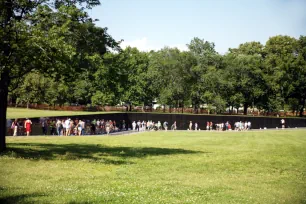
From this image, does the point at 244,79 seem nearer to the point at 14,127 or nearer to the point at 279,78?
the point at 279,78

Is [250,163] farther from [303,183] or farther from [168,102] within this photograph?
[168,102]

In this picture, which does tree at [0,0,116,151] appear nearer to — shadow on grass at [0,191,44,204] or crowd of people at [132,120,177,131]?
shadow on grass at [0,191,44,204]

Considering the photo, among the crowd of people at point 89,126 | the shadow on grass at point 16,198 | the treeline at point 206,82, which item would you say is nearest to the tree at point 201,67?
the treeline at point 206,82

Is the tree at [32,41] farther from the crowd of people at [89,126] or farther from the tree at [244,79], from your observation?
the tree at [244,79]

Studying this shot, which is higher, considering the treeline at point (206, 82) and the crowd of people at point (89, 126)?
the treeline at point (206, 82)

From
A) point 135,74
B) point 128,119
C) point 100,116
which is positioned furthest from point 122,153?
point 135,74

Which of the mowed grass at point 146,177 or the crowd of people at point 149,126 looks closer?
the mowed grass at point 146,177

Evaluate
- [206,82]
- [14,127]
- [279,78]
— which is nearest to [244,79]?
[279,78]

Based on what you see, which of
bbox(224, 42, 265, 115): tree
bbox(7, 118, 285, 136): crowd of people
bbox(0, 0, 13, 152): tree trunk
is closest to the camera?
bbox(0, 0, 13, 152): tree trunk

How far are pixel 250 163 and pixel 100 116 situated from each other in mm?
36832

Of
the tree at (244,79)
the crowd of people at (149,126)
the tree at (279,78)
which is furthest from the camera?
the tree at (279,78)

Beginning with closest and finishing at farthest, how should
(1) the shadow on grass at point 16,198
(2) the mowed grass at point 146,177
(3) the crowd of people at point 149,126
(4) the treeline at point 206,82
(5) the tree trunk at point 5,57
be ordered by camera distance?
(1) the shadow on grass at point 16,198 < (2) the mowed grass at point 146,177 < (5) the tree trunk at point 5,57 < (3) the crowd of people at point 149,126 < (4) the treeline at point 206,82

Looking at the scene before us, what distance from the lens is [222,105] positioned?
267ft

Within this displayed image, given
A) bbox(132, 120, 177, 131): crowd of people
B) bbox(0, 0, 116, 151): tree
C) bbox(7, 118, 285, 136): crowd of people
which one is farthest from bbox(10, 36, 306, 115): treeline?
bbox(0, 0, 116, 151): tree
